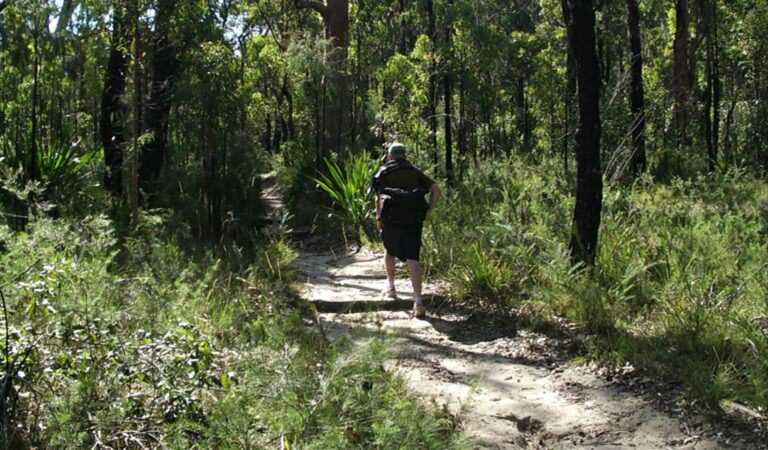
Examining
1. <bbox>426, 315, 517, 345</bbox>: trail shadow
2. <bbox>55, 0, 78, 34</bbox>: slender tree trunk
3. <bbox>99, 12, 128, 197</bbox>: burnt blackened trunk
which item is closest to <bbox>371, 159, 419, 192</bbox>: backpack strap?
<bbox>426, 315, 517, 345</bbox>: trail shadow

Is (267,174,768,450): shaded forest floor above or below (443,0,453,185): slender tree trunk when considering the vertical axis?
below

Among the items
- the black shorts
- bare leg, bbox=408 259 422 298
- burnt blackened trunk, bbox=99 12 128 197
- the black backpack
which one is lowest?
bare leg, bbox=408 259 422 298

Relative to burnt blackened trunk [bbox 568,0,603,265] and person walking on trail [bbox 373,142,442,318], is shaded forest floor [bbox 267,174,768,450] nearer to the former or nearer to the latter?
person walking on trail [bbox 373,142,442,318]

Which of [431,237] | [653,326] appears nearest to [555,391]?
[653,326]

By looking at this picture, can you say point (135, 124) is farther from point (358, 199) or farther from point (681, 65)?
point (681, 65)

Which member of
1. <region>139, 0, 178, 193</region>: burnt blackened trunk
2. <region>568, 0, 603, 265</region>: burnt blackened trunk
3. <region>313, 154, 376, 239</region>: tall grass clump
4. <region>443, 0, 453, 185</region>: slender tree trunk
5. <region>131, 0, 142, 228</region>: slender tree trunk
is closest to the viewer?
<region>568, 0, 603, 265</region>: burnt blackened trunk

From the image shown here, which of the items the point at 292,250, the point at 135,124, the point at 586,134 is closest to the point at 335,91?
the point at 292,250

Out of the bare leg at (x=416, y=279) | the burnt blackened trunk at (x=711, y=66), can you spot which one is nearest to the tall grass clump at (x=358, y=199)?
the bare leg at (x=416, y=279)

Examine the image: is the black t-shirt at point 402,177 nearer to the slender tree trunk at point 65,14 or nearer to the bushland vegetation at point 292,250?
the bushland vegetation at point 292,250

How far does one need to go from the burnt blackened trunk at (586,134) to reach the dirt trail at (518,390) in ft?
3.85

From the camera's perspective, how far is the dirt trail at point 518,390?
4.18m

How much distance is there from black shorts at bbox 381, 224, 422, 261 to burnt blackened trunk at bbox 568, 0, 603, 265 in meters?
1.49

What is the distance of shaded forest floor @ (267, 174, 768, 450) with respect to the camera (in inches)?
164

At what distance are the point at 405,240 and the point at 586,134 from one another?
1982 millimetres
